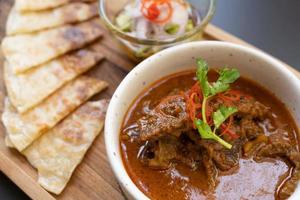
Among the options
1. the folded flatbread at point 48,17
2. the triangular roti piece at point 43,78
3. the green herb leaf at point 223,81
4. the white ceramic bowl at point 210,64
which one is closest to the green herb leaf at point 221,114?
the green herb leaf at point 223,81

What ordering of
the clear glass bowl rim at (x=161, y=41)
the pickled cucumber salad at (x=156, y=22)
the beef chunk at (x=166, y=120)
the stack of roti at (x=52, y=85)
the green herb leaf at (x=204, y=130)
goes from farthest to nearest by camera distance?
the pickled cucumber salad at (x=156, y=22) → the clear glass bowl rim at (x=161, y=41) → the stack of roti at (x=52, y=85) → the beef chunk at (x=166, y=120) → the green herb leaf at (x=204, y=130)

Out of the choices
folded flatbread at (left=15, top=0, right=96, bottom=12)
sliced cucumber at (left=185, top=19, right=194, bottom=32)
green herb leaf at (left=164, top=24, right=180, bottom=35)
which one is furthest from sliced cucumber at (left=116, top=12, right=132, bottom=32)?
folded flatbread at (left=15, top=0, right=96, bottom=12)

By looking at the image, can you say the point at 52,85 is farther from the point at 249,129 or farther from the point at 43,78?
the point at 249,129

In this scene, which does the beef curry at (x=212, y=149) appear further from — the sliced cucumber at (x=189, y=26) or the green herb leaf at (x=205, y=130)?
the sliced cucumber at (x=189, y=26)

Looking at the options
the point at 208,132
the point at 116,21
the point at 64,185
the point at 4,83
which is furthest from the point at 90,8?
the point at 208,132

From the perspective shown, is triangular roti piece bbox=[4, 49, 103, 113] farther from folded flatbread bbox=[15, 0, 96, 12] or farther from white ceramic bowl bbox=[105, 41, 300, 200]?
white ceramic bowl bbox=[105, 41, 300, 200]

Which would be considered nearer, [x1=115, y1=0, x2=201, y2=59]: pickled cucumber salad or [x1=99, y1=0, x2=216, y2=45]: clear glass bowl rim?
[x1=99, y1=0, x2=216, y2=45]: clear glass bowl rim
